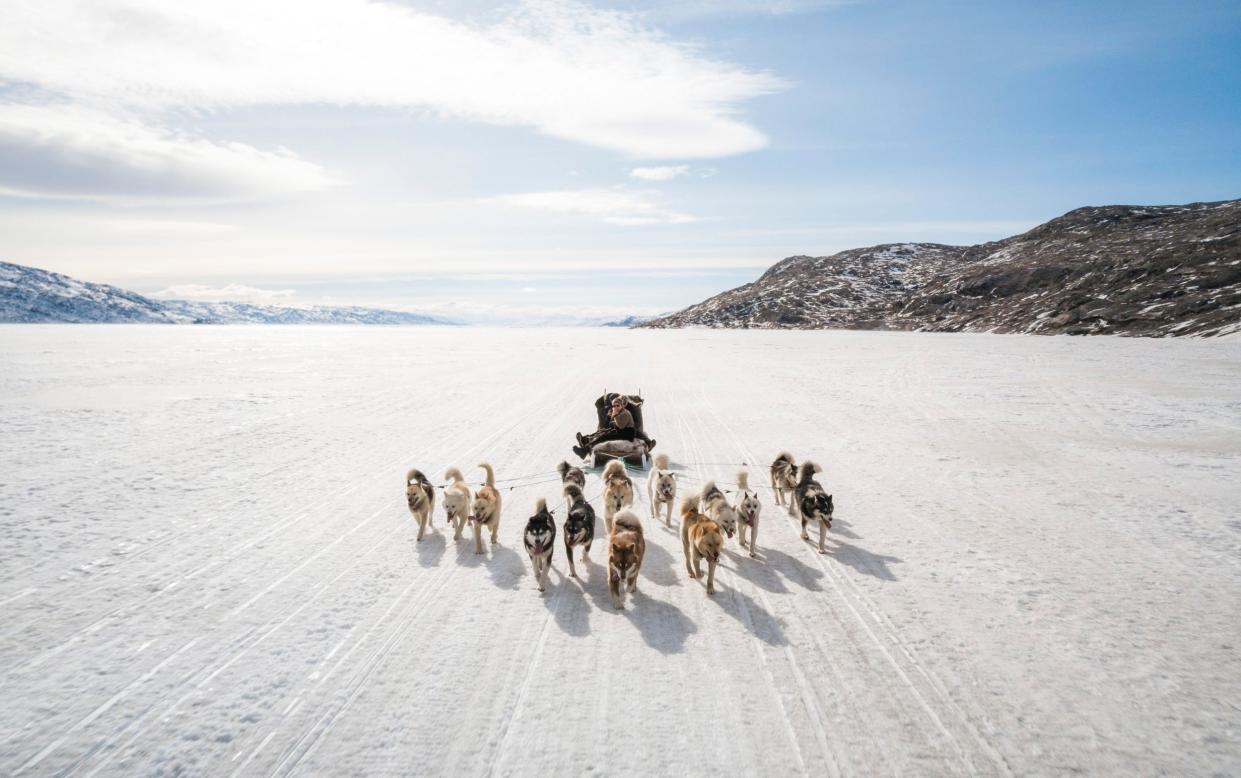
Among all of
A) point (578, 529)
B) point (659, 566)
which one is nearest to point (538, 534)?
point (578, 529)

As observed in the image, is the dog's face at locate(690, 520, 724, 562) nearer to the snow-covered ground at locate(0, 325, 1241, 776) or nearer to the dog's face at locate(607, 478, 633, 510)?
the snow-covered ground at locate(0, 325, 1241, 776)

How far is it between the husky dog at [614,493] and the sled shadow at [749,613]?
2017 millimetres

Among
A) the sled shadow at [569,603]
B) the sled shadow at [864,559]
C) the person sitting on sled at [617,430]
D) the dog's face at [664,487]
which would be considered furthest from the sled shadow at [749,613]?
the person sitting on sled at [617,430]

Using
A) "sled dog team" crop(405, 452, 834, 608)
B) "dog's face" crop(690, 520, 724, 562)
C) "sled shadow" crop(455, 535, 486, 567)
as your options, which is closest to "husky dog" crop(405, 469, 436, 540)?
"sled dog team" crop(405, 452, 834, 608)

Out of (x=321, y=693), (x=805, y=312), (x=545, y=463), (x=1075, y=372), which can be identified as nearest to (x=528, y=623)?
(x=321, y=693)

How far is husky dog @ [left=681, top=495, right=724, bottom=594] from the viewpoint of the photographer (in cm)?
663

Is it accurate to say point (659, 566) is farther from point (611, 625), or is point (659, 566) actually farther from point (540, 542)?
point (540, 542)

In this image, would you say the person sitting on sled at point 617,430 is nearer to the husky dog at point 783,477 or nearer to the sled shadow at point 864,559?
the husky dog at point 783,477

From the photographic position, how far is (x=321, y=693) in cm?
480

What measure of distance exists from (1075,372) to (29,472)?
1572 inches

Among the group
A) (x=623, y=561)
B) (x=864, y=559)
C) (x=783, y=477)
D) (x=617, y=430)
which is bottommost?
(x=864, y=559)

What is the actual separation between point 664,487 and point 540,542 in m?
2.86

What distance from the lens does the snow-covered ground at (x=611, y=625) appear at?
14.0 feet

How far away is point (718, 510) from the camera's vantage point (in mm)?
7516
